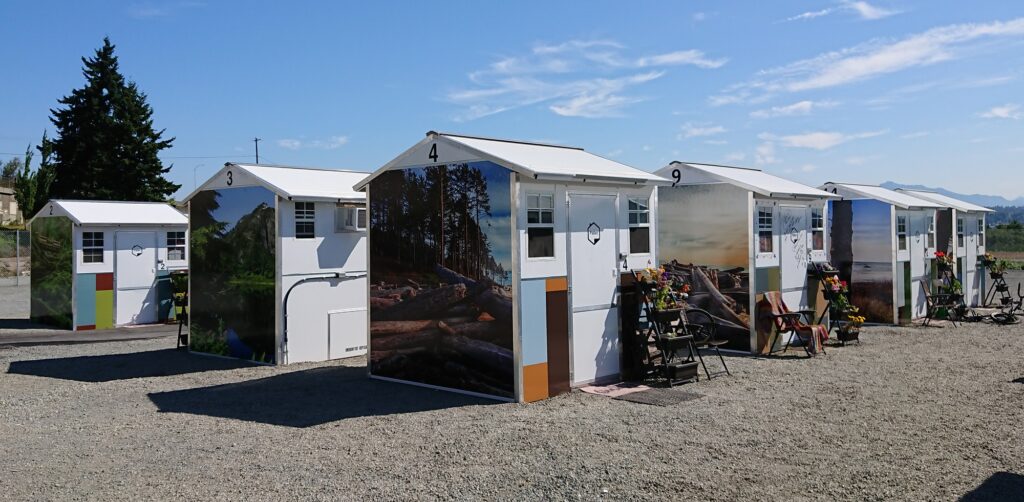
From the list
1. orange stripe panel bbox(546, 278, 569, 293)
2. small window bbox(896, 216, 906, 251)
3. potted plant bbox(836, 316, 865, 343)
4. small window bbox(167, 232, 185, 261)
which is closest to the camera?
orange stripe panel bbox(546, 278, 569, 293)

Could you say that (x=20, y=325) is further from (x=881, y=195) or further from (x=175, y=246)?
(x=881, y=195)

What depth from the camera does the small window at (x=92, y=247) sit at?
15117 mm

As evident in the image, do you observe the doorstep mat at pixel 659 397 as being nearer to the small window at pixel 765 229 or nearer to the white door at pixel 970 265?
the small window at pixel 765 229

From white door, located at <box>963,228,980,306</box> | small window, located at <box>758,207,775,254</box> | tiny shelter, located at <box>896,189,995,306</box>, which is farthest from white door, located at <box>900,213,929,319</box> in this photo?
small window, located at <box>758,207,775,254</box>

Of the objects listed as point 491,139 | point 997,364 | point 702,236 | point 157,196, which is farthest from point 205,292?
point 157,196

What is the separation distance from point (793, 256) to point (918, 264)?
16.4 feet

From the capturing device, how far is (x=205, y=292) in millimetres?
11828

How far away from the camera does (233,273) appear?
11258 millimetres

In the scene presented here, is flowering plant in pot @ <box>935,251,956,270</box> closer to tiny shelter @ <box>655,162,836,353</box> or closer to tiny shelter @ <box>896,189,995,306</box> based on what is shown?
tiny shelter @ <box>896,189,995,306</box>

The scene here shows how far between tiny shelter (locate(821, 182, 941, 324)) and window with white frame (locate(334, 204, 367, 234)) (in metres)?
8.58

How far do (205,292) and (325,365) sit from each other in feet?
8.51

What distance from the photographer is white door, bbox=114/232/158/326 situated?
1557cm

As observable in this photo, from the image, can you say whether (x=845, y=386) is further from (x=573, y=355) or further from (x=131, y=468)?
(x=131, y=468)

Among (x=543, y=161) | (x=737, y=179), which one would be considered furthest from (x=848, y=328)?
(x=543, y=161)
